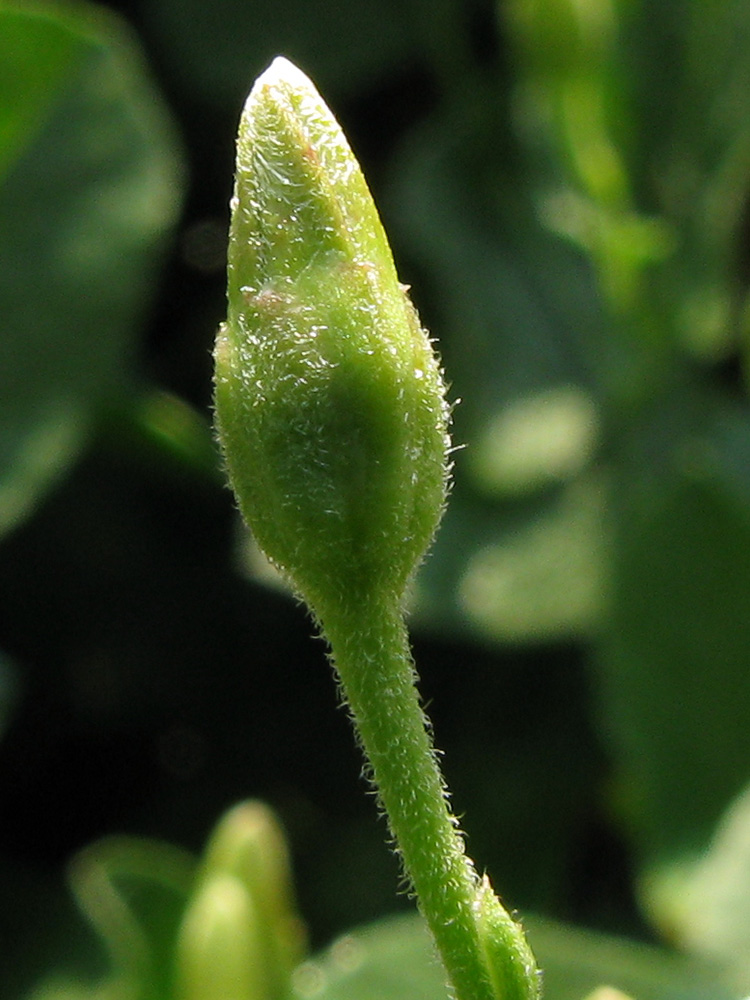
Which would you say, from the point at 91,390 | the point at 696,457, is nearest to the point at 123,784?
the point at 91,390

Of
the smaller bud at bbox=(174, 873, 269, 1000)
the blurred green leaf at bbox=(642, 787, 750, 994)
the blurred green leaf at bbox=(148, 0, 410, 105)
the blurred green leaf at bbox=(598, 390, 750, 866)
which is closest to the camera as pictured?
the smaller bud at bbox=(174, 873, 269, 1000)

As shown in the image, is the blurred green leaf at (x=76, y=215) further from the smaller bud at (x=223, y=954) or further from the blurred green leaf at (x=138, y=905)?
the smaller bud at (x=223, y=954)

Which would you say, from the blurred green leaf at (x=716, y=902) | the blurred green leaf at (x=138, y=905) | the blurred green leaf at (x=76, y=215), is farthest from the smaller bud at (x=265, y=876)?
the blurred green leaf at (x=76, y=215)

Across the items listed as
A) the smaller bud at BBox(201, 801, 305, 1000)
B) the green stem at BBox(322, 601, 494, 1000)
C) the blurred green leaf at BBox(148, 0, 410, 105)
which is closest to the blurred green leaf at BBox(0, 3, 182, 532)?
the blurred green leaf at BBox(148, 0, 410, 105)

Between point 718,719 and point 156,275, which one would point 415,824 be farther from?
point 156,275

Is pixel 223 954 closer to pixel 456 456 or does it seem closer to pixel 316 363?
pixel 316 363

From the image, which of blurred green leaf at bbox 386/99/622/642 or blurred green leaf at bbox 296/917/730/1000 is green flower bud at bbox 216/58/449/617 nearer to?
blurred green leaf at bbox 296/917/730/1000

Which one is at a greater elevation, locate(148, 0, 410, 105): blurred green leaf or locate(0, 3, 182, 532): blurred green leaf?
locate(148, 0, 410, 105): blurred green leaf
